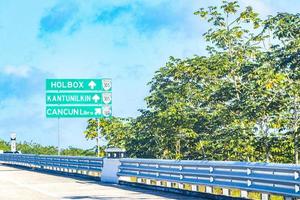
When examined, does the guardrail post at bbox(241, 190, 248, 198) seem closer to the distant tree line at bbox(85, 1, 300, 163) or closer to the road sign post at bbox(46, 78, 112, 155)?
the distant tree line at bbox(85, 1, 300, 163)

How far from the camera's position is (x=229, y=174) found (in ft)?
49.0

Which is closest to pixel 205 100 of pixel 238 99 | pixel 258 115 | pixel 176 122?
pixel 176 122

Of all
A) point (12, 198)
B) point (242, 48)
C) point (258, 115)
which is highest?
point (242, 48)

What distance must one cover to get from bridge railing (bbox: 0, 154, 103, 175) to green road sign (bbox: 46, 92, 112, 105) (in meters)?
3.52

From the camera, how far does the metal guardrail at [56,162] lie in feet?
86.6

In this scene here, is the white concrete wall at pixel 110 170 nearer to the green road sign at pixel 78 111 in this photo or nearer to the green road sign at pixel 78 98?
the green road sign at pixel 78 98

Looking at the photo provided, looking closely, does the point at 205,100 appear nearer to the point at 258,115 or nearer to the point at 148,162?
the point at 258,115

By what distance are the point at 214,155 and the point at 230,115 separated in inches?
134

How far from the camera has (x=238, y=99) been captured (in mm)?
35031

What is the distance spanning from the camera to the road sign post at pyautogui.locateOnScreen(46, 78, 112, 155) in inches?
1312

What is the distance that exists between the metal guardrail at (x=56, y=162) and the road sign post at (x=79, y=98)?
3.04 m

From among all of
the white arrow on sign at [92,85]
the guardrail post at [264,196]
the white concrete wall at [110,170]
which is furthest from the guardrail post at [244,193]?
the white arrow on sign at [92,85]

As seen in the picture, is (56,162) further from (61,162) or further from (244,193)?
(244,193)

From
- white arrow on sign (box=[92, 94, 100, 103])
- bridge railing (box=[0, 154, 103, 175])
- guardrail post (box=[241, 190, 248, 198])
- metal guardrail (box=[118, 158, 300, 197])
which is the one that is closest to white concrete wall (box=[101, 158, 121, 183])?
bridge railing (box=[0, 154, 103, 175])
